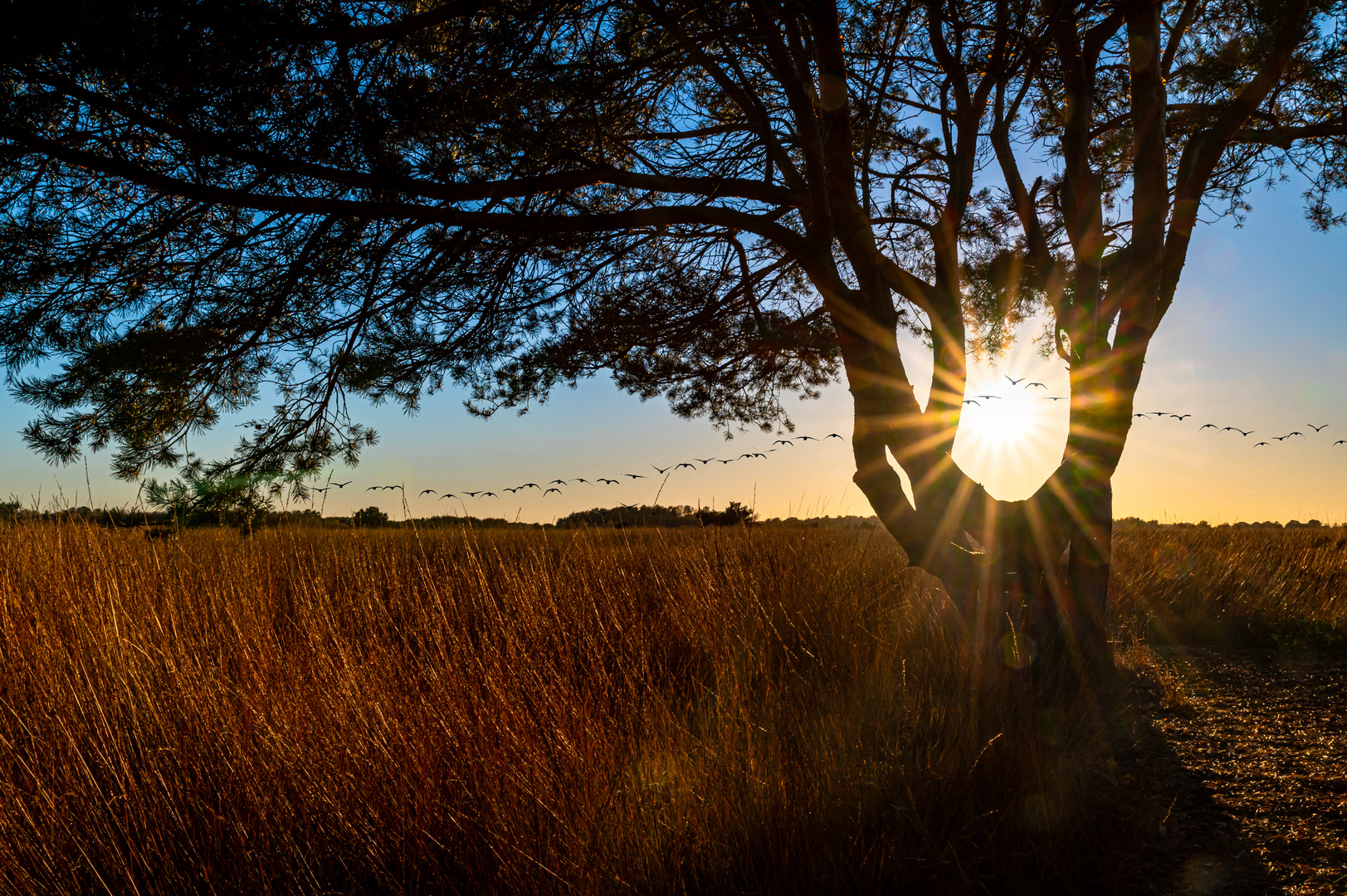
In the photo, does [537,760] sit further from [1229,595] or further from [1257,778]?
[1229,595]

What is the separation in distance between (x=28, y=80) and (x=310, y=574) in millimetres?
4185

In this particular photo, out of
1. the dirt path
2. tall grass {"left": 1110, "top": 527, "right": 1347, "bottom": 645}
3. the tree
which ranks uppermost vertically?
the tree

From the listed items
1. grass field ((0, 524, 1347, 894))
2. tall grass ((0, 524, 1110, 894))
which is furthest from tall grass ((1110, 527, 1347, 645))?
tall grass ((0, 524, 1110, 894))

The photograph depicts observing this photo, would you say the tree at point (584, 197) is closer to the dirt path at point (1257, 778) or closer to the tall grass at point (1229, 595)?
the dirt path at point (1257, 778)

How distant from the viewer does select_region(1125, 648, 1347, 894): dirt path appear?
8.01ft

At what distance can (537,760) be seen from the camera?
2.29 m

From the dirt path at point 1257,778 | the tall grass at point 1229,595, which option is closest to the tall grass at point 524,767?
the dirt path at point 1257,778

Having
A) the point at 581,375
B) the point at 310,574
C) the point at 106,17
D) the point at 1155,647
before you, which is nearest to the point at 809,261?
the point at 581,375

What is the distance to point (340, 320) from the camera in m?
4.12

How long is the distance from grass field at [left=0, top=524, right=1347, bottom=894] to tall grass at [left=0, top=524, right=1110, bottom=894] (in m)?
0.01

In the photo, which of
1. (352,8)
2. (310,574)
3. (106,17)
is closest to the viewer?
(106,17)

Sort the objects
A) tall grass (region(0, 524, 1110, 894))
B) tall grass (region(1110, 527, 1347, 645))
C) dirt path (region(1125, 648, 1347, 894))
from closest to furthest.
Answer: tall grass (region(0, 524, 1110, 894)) → dirt path (region(1125, 648, 1347, 894)) → tall grass (region(1110, 527, 1347, 645))

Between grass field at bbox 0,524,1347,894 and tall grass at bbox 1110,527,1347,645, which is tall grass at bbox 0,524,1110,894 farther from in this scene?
tall grass at bbox 1110,527,1347,645

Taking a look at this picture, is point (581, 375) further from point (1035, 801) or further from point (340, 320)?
point (1035, 801)
